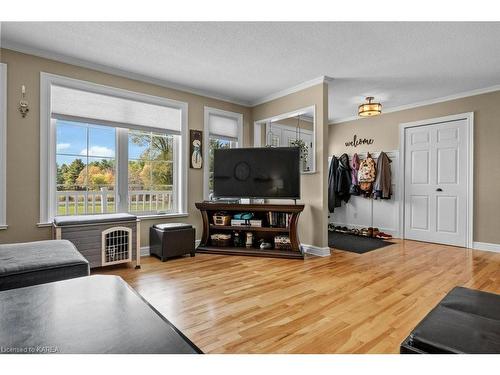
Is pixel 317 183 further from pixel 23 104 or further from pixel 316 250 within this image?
pixel 23 104

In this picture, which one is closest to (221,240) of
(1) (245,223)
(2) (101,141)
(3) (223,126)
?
(1) (245,223)

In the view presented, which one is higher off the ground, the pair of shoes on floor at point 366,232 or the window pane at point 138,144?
the window pane at point 138,144

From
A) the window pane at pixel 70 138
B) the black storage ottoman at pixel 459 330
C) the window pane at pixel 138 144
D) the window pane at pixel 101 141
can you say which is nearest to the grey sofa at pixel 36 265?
the window pane at pixel 70 138

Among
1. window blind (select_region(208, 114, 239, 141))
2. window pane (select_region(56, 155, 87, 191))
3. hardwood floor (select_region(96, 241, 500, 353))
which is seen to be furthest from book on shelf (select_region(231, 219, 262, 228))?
window pane (select_region(56, 155, 87, 191))

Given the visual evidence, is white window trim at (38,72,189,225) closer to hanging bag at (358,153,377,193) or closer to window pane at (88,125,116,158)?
window pane at (88,125,116,158)

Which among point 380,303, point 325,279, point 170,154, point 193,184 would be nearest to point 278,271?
point 325,279

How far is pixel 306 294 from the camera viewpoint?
2.36 metres

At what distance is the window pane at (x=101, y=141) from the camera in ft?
11.1

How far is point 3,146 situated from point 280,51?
2.95 metres

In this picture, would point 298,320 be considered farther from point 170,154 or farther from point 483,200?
point 483,200

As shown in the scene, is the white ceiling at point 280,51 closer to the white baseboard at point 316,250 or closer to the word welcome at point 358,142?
the word welcome at point 358,142

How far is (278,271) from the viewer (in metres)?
3.00

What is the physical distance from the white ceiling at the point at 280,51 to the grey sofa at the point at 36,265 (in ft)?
6.37

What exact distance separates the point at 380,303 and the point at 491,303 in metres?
1.11
